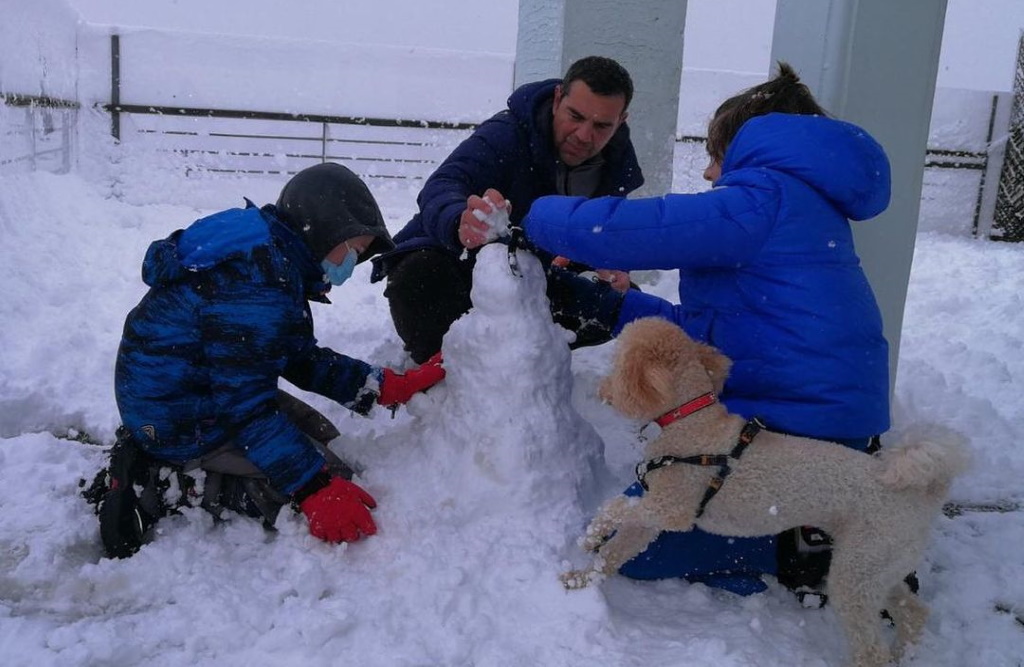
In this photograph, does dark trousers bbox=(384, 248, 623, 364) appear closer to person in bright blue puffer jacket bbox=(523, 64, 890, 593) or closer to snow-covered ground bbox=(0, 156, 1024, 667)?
snow-covered ground bbox=(0, 156, 1024, 667)

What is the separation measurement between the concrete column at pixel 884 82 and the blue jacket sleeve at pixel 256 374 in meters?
2.22

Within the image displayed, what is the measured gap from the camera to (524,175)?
3.13 metres

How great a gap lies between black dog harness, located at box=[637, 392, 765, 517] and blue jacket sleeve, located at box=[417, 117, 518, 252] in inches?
40.2

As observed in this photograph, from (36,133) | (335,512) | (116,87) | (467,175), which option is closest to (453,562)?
(335,512)

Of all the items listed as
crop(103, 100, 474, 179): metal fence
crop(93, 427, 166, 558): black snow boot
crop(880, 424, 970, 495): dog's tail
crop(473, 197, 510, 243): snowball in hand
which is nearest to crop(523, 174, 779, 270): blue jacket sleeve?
crop(473, 197, 510, 243): snowball in hand

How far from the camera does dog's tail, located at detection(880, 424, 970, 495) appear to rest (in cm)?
178

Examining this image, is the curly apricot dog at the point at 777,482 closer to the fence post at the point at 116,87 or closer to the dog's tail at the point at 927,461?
the dog's tail at the point at 927,461

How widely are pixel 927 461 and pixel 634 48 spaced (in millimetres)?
3830

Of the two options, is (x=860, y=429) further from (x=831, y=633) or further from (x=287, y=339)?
(x=287, y=339)

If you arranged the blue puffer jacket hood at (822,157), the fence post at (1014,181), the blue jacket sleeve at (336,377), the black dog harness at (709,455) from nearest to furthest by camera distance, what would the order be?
the black dog harness at (709,455) → the blue puffer jacket hood at (822,157) → the blue jacket sleeve at (336,377) → the fence post at (1014,181)

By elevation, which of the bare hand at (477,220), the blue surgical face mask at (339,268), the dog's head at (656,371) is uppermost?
the bare hand at (477,220)

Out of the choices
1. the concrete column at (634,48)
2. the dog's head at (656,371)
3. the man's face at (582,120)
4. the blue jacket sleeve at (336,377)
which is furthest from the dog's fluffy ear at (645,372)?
the concrete column at (634,48)

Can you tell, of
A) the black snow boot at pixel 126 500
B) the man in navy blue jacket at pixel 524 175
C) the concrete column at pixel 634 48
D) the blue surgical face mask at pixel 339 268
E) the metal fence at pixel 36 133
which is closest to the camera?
the black snow boot at pixel 126 500

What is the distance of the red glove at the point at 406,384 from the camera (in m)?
2.68
